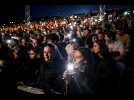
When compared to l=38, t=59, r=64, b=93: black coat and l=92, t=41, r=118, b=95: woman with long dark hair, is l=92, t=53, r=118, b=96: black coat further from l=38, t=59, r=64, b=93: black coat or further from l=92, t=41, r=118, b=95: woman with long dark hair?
l=38, t=59, r=64, b=93: black coat

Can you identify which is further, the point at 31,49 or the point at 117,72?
the point at 31,49

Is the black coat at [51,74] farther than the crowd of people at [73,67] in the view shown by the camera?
Yes

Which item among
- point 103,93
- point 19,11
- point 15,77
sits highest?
point 19,11

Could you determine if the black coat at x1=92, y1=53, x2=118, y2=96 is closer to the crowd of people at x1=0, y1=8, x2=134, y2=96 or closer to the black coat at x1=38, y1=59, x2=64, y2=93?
the crowd of people at x1=0, y1=8, x2=134, y2=96

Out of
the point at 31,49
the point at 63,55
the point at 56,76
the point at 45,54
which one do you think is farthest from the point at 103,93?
the point at 31,49

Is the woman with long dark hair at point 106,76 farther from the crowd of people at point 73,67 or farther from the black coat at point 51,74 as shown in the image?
the black coat at point 51,74

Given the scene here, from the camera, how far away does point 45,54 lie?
5031 millimetres

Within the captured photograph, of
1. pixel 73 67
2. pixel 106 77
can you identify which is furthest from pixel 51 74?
pixel 106 77

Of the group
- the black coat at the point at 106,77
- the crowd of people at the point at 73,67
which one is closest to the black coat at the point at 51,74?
the crowd of people at the point at 73,67

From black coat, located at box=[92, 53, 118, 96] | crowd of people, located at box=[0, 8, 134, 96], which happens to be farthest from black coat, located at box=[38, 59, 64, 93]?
black coat, located at box=[92, 53, 118, 96]

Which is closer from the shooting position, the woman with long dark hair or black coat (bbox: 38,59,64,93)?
the woman with long dark hair

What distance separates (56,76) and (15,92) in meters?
1.02

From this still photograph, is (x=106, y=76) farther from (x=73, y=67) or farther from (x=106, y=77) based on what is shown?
(x=73, y=67)

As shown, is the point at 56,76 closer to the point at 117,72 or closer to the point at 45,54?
the point at 45,54
